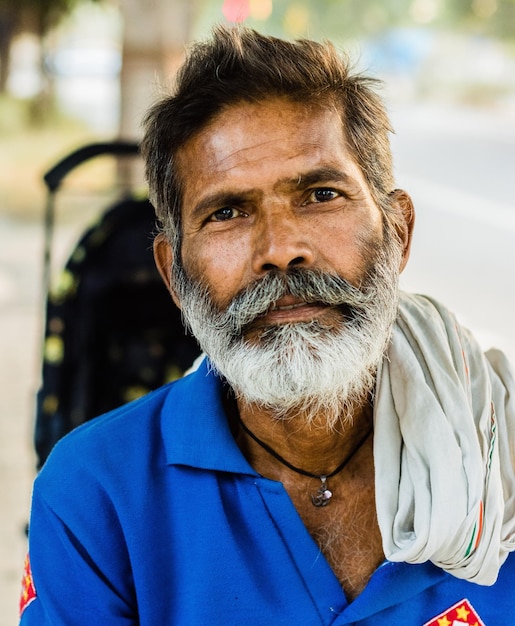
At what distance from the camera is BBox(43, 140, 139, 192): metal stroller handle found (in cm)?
314

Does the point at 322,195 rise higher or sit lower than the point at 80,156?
lower

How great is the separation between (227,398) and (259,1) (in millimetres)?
6957

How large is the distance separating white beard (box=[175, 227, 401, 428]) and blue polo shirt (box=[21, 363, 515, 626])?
0.16 meters

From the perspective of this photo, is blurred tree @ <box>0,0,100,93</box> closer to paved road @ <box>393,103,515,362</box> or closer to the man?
paved road @ <box>393,103,515,362</box>

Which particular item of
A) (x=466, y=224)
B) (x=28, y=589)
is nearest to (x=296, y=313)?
(x=28, y=589)

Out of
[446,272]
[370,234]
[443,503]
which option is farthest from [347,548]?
[446,272]

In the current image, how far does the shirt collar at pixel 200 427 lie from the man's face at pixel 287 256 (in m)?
0.10

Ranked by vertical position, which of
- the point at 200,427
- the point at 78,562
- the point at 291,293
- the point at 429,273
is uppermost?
the point at 429,273

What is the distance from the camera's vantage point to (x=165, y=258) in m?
1.95

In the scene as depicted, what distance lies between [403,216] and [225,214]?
1.32ft

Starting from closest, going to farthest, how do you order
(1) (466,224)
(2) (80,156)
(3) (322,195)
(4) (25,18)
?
(3) (322,195) < (2) (80,156) < (1) (466,224) < (4) (25,18)

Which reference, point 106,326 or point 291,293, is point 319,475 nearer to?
point 291,293

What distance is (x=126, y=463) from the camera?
1719 mm

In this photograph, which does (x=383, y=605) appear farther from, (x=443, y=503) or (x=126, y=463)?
(x=126, y=463)
